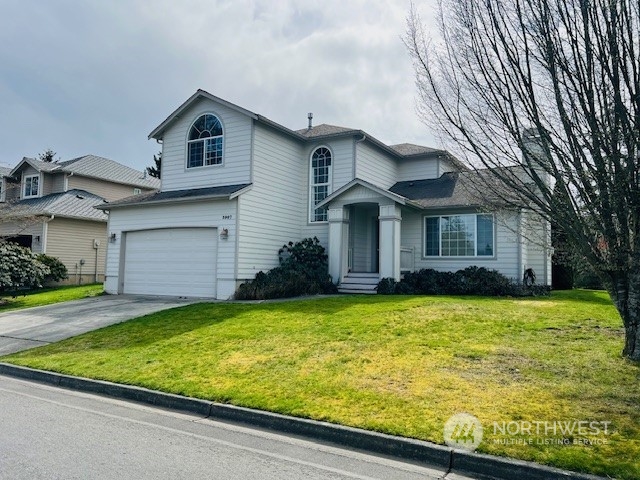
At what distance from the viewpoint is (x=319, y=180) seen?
750 inches

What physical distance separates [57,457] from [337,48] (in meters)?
10.8

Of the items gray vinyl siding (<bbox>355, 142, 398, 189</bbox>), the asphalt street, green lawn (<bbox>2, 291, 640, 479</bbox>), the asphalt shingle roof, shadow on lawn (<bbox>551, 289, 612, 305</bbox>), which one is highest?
the asphalt shingle roof

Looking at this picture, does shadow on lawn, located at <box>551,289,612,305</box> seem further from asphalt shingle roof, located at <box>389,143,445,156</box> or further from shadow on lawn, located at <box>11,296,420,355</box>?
asphalt shingle roof, located at <box>389,143,445,156</box>

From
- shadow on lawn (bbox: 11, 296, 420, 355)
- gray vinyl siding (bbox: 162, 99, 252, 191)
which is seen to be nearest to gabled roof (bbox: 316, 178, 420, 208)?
gray vinyl siding (bbox: 162, 99, 252, 191)

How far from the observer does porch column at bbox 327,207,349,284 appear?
17.0 m

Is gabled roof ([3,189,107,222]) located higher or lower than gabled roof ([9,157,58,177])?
lower

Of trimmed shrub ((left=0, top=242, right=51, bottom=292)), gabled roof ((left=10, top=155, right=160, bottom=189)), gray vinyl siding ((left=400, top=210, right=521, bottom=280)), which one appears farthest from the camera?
gabled roof ((left=10, top=155, right=160, bottom=189))

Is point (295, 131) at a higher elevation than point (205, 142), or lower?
higher

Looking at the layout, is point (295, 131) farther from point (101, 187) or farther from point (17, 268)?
point (101, 187)

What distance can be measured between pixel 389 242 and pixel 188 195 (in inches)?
282

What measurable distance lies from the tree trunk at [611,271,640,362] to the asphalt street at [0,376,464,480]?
4.01m

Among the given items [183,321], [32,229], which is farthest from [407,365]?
[32,229]

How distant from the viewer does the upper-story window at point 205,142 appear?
17.5m

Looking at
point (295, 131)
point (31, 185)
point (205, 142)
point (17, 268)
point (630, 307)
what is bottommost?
point (630, 307)
